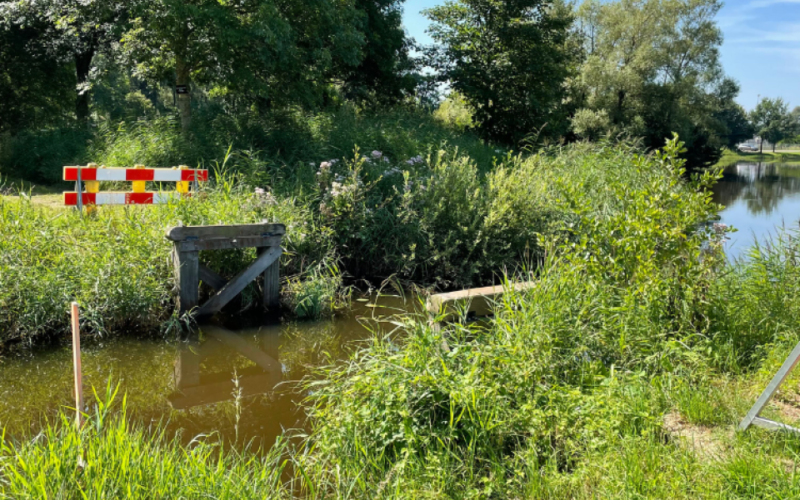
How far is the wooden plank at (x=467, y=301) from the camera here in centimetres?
491

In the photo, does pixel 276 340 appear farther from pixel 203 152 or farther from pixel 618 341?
pixel 203 152

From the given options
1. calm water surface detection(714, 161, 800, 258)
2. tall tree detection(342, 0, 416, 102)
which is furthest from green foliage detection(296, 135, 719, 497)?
tall tree detection(342, 0, 416, 102)

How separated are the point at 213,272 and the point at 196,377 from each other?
72.7 inches

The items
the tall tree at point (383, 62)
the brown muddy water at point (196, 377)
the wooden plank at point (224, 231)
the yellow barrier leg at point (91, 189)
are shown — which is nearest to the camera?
the brown muddy water at point (196, 377)

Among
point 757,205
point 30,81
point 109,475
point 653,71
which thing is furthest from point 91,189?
point 653,71

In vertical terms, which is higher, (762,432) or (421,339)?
(421,339)

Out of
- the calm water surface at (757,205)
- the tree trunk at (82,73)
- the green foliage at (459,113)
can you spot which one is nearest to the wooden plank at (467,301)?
the calm water surface at (757,205)

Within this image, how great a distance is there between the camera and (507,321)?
4637mm

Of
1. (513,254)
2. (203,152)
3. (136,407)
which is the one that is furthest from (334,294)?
(203,152)

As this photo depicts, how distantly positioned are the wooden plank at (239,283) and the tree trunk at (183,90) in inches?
303

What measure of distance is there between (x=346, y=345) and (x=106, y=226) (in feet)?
11.1

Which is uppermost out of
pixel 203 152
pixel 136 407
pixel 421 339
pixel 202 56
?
pixel 202 56

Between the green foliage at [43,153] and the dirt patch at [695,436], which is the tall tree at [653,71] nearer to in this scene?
the green foliage at [43,153]

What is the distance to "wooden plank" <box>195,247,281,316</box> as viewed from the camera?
7.05 metres
